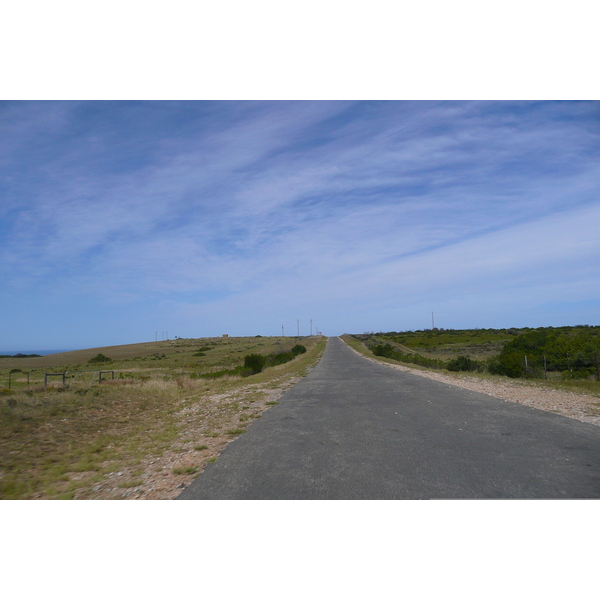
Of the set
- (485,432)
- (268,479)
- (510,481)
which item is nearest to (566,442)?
(485,432)

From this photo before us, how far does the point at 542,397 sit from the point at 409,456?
765 centimetres

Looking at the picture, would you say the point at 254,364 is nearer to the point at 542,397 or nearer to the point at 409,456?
the point at 542,397

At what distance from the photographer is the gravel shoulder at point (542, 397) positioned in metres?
9.17

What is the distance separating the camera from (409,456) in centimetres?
621

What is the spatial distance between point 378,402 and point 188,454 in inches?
267

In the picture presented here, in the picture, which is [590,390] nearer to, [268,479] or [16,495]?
[268,479]

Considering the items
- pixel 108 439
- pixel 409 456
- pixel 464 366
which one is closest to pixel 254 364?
pixel 464 366

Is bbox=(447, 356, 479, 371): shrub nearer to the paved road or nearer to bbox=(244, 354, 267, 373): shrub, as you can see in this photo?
bbox=(244, 354, 267, 373): shrub

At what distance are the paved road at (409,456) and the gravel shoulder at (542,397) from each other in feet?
1.69

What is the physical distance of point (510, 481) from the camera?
496 centimetres

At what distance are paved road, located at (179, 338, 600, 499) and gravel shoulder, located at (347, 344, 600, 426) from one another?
0.52 meters

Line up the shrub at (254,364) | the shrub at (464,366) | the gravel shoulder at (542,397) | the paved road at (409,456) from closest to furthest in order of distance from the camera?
the paved road at (409,456)
the gravel shoulder at (542,397)
the shrub at (464,366)
the shrub at (254,364)

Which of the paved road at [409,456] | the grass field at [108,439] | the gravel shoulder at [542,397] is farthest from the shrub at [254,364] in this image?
the paved road at [409,456]

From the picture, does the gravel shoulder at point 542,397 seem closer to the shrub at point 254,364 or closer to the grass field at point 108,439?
the grass field at point 108,439
